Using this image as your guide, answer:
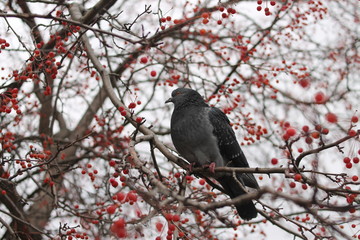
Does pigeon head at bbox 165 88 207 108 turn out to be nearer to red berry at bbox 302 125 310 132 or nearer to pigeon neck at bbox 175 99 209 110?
pigeon neck at bbox 175 99 209 110

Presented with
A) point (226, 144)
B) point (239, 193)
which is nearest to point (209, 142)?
point (226, 144)

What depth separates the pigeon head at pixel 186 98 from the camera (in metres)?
4.96

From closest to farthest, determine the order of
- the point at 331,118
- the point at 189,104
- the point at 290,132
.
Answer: the point at 331,118 → the point at 290,132 → the point at 189,104

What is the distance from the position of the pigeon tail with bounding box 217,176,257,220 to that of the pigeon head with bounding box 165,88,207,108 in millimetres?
1124

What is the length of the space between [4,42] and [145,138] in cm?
201

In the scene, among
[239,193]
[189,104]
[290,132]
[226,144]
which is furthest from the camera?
[189,104]

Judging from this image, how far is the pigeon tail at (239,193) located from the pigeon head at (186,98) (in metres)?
1.12

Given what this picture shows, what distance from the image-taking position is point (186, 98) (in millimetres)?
5055

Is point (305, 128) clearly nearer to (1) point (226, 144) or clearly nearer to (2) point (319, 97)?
(2) point (319, 97)

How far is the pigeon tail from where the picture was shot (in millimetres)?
4062

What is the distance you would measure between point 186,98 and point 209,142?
0.89 metres

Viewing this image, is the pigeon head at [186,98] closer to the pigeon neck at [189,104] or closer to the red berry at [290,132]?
the pigeon neck at [189,104]

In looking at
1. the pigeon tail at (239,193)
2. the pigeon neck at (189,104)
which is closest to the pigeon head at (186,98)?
the pigeon neck at (189,104)

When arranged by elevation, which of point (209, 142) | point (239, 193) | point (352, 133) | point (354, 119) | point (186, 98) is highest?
point (186, 98)
